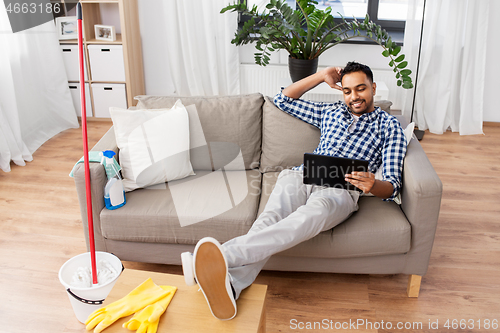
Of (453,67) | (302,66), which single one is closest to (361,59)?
(453,67)

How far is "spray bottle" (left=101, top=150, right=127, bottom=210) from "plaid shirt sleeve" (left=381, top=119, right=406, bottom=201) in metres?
1.12

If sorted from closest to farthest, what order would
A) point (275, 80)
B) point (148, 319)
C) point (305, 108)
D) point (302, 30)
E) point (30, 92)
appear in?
point (148, 319), point (305, 108), point (302, 30), point (30, 92), point (275, 80)

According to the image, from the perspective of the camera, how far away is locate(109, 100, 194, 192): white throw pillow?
79.5 inches

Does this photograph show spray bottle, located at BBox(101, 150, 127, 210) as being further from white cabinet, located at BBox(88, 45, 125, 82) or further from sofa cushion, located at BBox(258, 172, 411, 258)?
white cabinet, located at BBox(88, 45, 125, 82)

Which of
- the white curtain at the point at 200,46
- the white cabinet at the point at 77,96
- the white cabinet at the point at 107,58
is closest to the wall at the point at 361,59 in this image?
the white curtain at the point at 200,46

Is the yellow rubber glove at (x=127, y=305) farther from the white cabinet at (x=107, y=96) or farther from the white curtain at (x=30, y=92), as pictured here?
the white cabinet at (x=107, y=96)

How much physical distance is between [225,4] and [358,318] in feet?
8.75

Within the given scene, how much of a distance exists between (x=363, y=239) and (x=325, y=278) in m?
0.35

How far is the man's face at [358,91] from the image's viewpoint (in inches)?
76.2

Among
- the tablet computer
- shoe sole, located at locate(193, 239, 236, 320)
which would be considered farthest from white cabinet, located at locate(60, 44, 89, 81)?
shoe sole, located at locate(193, 239, 236, 320)

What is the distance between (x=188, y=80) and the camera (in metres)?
3.80

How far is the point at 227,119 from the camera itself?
2217mm

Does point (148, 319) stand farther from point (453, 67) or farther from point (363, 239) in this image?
point (453, 67)

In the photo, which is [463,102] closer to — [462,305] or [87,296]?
[462,305]
